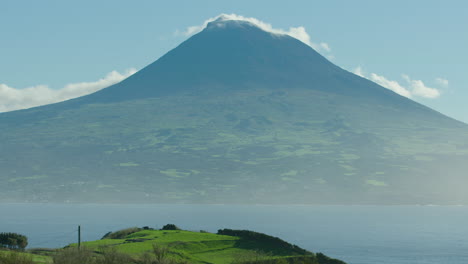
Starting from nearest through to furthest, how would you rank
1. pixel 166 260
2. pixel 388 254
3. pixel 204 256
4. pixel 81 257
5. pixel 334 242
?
pixel 81 257 < pixel 166 260 < pixel 204 256 < pixel 388 254 < pixel 334 242

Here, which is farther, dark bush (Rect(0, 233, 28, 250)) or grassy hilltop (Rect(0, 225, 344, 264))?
dark bush (Rect(0, 233, 28, 250))

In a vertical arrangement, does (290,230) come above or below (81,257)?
above

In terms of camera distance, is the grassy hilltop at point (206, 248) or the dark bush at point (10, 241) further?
the dark bush at point (10, 241)

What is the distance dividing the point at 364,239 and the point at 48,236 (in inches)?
3114

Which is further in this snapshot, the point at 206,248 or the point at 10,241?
the point at 206,248

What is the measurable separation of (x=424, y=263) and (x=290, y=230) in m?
70.3

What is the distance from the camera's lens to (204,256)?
73625 millimetres

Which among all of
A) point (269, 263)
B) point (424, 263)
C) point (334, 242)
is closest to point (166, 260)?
point (269, 263)

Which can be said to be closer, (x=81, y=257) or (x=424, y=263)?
(x=81, y=257)

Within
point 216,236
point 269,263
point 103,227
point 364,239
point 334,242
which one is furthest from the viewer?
point 103,227

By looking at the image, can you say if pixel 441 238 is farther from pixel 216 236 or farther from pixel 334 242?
pixel 216 236

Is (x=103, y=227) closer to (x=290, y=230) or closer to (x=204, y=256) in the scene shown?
(x=290, y=230)

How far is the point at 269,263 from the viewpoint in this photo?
62531 millimetres

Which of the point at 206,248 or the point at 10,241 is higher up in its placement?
the point at 10,241
